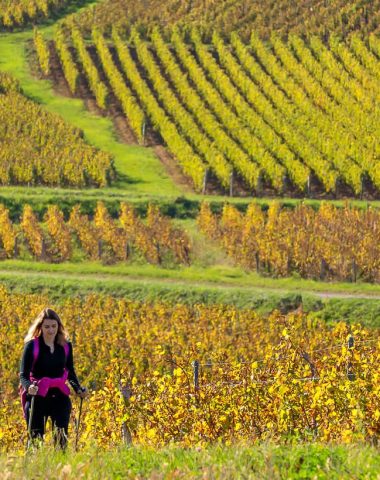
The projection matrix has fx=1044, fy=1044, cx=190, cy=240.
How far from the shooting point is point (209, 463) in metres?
7.70

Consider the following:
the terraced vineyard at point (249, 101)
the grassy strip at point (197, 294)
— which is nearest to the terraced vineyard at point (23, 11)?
the terraced vineyard at point (249, 101)

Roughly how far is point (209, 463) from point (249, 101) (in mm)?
46872

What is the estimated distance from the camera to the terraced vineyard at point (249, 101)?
44562 millimetres

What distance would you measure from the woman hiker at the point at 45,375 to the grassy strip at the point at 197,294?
748 inches

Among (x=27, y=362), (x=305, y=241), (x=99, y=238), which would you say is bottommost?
(x=99, y=238)

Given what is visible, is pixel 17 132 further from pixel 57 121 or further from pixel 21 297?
pixel 21 297

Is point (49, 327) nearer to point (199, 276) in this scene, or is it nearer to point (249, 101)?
point (199, 276)

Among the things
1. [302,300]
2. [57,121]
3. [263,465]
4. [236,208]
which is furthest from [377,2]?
[263,465]

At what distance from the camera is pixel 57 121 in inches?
2025

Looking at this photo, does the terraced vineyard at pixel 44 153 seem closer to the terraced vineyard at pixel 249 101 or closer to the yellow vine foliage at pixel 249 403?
the terraced vineyard at pixel 249 101

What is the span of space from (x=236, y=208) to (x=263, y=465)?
32.6 meters

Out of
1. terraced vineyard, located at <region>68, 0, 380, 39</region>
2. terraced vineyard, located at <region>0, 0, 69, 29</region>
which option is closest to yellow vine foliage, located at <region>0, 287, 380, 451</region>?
terraced vineyard, located at <region>68, 0, 380, 39</region>

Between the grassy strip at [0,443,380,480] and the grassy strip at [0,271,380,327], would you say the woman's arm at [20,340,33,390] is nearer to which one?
the grassy strip at [0,443,380,480]

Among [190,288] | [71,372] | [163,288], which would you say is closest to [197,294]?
[190,288]
